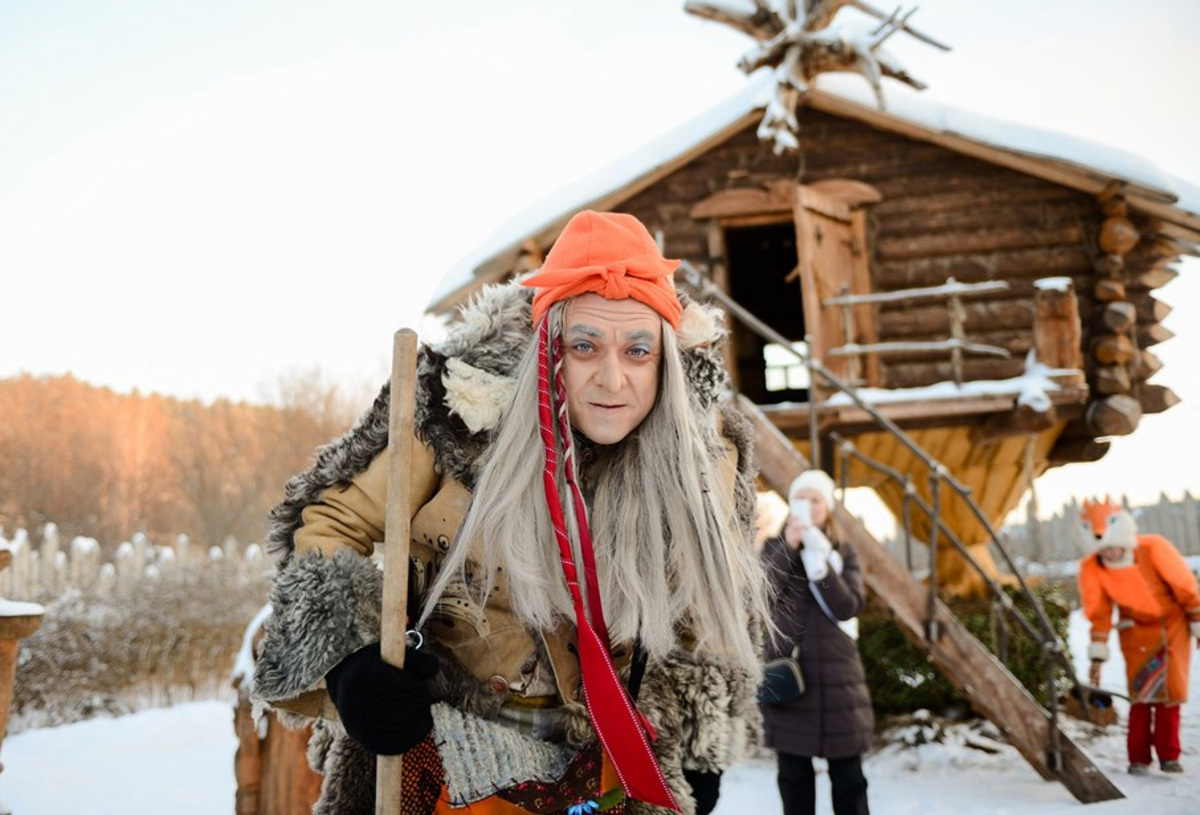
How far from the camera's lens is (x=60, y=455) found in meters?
23.9

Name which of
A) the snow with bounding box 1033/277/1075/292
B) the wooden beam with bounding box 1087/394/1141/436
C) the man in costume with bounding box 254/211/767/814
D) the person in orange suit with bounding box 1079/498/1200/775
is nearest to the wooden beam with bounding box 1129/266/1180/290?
the wooden beam with bounding box 1087/394/1141/436

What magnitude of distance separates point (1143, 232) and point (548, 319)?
337 inches

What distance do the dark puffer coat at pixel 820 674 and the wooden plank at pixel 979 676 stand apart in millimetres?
658

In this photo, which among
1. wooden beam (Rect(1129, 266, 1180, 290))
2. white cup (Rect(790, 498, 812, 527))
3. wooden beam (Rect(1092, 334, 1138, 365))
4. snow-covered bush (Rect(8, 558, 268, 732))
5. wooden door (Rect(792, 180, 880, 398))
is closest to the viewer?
white cup (Rect(790, 498, 812, 527))

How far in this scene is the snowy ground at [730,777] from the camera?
544 cm

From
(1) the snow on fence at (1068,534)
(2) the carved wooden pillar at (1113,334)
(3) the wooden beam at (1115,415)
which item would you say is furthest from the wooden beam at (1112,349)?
(1) the snow on fence at (1068,534)

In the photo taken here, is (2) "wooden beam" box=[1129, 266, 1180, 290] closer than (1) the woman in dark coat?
No

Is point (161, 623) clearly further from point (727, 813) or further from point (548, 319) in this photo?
point (548, 319)

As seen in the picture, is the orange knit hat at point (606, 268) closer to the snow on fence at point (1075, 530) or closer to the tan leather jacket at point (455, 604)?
the tan leather jacket at point (455, 604)

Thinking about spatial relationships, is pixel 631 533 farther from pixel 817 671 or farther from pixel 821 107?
pixel 821 107

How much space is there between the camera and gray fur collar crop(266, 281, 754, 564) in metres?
1.82

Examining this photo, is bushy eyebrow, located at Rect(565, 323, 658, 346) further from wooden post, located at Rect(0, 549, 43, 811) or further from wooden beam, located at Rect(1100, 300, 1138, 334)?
wooden beam, located at Rect(1100, 300, 1138, 334)

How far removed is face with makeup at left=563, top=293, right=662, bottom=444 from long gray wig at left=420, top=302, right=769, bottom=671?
63mm

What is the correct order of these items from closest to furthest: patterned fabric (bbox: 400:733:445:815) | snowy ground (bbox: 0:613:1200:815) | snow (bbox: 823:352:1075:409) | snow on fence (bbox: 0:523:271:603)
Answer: patterned fabric (bbox: 400:733:445:815)
snowy ground (bbox: 0:613:1200:815)
snow (bbox: 823:352:1075:409)
snow on fence (bbox: 0:523:271:603)
